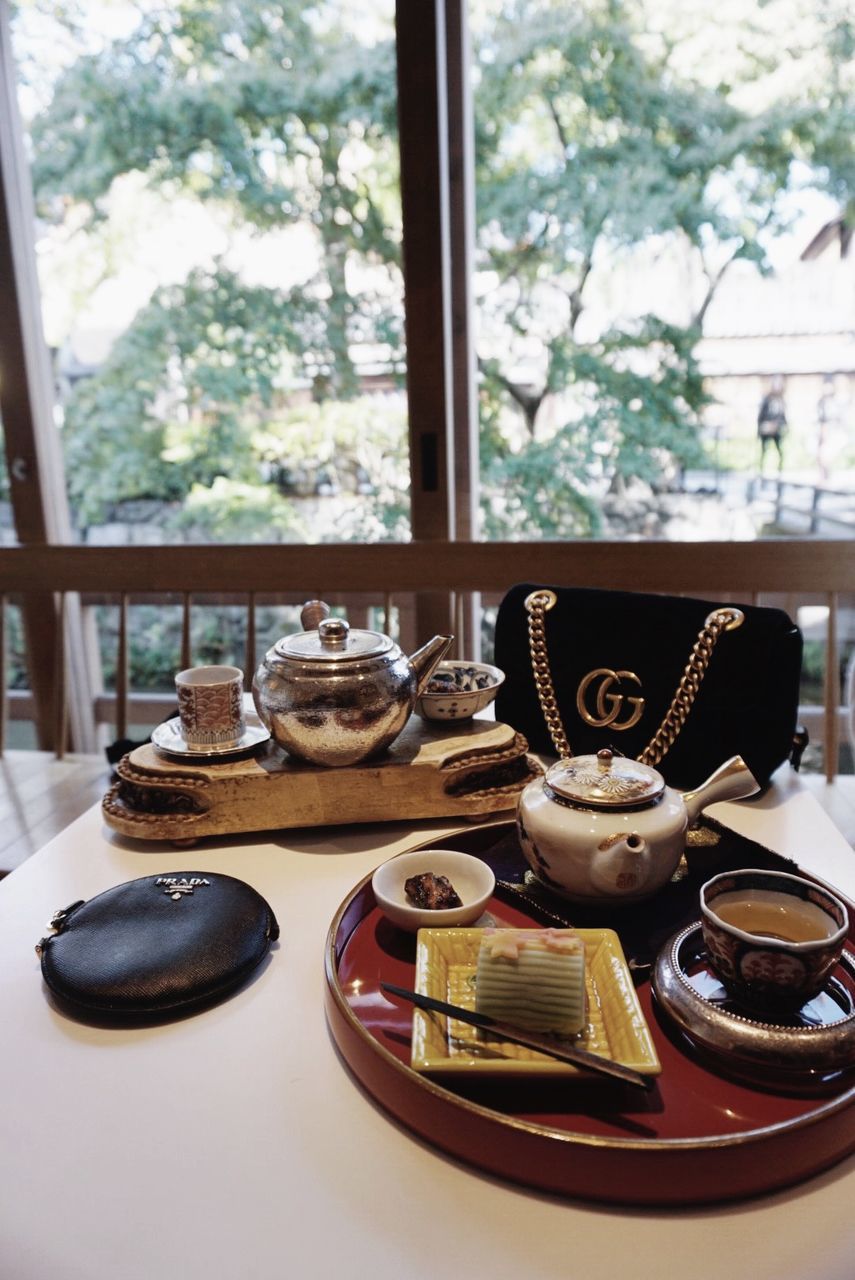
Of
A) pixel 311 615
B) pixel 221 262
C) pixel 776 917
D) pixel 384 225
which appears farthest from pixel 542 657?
pixel 221 262

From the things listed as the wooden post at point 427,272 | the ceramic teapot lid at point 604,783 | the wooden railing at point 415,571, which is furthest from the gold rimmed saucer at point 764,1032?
the wooden post at point 427,272

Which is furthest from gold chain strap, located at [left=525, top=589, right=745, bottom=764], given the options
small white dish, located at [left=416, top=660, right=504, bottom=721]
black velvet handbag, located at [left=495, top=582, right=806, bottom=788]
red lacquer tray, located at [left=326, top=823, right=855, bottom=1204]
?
red lacquer tray, located at [left=326, top=823, right=855, bottom=1204]

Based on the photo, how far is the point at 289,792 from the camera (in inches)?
40.6

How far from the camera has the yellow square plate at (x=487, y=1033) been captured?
577mm

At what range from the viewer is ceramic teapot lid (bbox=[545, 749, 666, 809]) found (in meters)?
0.78

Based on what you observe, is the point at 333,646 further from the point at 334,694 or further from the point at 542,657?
the point at 542,657

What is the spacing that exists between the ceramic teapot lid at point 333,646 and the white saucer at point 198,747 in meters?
0.14

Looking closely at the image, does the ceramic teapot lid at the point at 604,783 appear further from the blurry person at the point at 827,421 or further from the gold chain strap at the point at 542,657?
the blurry person at the point at 827,421

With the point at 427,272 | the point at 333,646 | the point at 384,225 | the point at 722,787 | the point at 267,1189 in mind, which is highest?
the point at 384,225

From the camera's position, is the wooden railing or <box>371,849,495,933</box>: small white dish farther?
the wooden railing

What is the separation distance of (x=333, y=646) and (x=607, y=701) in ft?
1.30

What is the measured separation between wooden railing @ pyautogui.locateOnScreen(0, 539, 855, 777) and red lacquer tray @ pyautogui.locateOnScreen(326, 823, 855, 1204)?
137cm

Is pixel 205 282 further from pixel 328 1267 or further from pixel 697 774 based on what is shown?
pixel 328 1267

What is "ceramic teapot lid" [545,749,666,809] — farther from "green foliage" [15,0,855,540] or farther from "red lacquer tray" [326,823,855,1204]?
"green foliage" [15,0,855,540]
